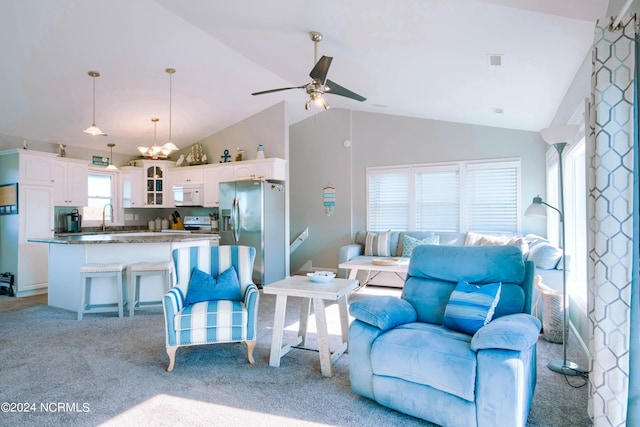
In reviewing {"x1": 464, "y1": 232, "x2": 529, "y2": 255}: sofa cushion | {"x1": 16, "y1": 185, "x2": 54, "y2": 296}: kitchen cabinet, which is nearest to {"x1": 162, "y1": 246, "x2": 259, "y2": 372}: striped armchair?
{"x1": 464, "y1": 232, "x2": 529, "y2": 255}: sofa cushion

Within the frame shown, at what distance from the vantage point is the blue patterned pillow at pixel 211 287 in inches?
128

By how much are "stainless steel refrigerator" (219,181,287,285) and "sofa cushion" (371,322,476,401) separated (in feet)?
12.8

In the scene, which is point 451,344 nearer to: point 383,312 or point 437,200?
point 383,312

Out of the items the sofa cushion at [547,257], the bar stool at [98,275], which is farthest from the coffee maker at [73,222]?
the sofa cushion at [547,257]

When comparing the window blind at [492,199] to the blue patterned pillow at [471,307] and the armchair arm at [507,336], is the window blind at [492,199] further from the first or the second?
the armchair arm at [507,336]

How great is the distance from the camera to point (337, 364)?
298 centimetres

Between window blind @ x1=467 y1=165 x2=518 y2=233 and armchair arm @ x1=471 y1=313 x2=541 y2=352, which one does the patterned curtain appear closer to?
armchair arm @ x1=471 y1=313 x2=541 y2=352

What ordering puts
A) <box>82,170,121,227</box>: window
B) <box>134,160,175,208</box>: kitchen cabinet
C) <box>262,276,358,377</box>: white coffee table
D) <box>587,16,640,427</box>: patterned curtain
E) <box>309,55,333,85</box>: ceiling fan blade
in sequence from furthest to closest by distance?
<box>134,160,175,208</box>: kitchen cabinet < <box>82,170,121,227</box>: window < <box>309,55,333,85</box>: ceiling fan blade < <box>262,276,358,377</box>: white coffee table < <box>587,16,640,427</box>: patterned curtain

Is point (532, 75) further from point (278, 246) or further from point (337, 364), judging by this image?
point (278, 246)

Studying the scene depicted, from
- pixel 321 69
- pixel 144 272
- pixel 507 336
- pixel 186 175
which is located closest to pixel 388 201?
pixel 186 175

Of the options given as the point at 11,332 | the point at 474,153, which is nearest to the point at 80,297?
the point at 11,332

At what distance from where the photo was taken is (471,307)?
2.37 meters

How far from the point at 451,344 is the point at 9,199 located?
20.8 feet

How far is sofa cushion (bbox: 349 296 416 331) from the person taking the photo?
2.38 m
